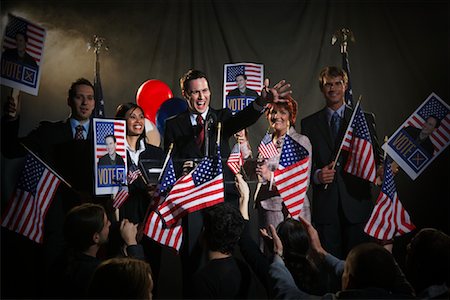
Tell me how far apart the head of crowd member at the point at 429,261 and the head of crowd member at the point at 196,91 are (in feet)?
6.92

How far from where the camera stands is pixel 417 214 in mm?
5164

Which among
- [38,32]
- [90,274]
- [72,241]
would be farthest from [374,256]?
[38,32]

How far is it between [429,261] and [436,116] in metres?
2.05

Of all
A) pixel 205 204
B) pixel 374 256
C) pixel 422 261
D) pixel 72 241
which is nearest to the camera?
pixel 374 256

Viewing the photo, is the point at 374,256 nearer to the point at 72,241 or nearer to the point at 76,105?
the point at 72,241


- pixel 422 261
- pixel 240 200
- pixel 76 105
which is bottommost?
pixel 422 261

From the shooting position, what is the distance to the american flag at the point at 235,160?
495 centimetres

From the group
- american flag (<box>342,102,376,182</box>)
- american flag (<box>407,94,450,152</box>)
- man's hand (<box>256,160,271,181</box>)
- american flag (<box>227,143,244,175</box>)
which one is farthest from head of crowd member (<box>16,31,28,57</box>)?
american flag (<box>407,94,450,152</box>)

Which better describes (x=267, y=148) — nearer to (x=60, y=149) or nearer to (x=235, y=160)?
(x=235, y=160)

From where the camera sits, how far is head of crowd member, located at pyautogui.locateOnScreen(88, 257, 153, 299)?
9.98 feet

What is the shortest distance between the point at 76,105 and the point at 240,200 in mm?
1555

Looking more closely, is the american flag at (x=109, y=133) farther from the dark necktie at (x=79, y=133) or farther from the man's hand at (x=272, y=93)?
the man's hand at (x=272, y=93)

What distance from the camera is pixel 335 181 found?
16.7 ft

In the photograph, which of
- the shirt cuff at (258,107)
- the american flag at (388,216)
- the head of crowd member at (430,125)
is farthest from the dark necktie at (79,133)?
the head of crowd member at (430,125)
